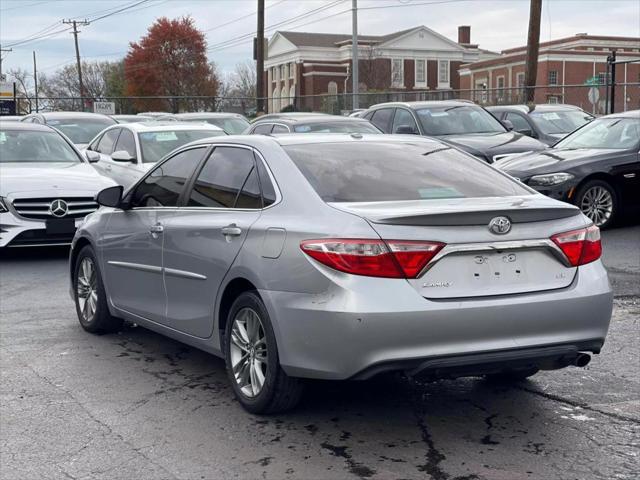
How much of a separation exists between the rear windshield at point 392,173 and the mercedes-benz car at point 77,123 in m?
15.0

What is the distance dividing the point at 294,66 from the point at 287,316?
83873 mm

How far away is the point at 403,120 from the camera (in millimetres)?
17266

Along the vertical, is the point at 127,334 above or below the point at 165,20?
below

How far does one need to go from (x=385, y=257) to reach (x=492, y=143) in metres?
11.4

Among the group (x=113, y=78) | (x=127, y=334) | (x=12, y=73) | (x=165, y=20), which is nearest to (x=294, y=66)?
(x=165, y=20)

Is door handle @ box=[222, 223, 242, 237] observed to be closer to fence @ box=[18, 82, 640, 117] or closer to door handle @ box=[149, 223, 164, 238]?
door handle @ box=[149, 223, 164, 238]

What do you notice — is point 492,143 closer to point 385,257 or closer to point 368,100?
point 385,257

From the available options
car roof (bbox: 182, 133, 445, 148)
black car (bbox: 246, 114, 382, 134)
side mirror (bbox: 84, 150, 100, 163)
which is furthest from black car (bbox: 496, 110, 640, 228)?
car roof (bbox: 182, 133, 445, 148)

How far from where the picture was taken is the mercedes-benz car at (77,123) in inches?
800

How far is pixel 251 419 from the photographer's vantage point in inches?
213

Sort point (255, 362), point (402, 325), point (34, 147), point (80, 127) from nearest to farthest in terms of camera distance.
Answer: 1. point (402, 325)
2. point (255, 362)
3. point (34, 147)
4. point (80, 127)

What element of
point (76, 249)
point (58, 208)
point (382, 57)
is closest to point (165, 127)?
point (58, 208)

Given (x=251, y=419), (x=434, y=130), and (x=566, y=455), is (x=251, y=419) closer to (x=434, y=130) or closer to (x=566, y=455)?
(x=566, y=455)

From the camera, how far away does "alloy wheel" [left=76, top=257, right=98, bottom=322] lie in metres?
7.73
